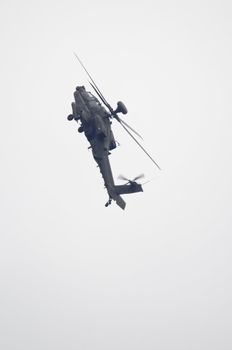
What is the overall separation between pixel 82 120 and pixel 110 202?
25.6 ft

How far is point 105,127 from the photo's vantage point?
145ft

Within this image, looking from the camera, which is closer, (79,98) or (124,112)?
(124,112)

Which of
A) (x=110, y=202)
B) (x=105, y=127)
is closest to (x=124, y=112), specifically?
(x=105, y=127)

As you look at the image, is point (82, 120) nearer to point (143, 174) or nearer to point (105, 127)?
point (105, 127)

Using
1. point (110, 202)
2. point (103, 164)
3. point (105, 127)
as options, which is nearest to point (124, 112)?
point (105, 127)

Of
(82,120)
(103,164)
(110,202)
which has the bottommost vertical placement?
(110,202)

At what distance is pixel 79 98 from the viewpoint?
4616cm

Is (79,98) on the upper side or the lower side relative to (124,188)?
upper

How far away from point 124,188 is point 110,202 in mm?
1895

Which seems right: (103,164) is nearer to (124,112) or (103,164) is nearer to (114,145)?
(114,145)

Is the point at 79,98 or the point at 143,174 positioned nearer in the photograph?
the point at 143,174

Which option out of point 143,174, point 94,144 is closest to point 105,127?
point 94,144

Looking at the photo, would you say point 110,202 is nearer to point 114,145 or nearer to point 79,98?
point 114,145

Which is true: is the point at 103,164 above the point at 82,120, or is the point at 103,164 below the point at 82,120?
below
